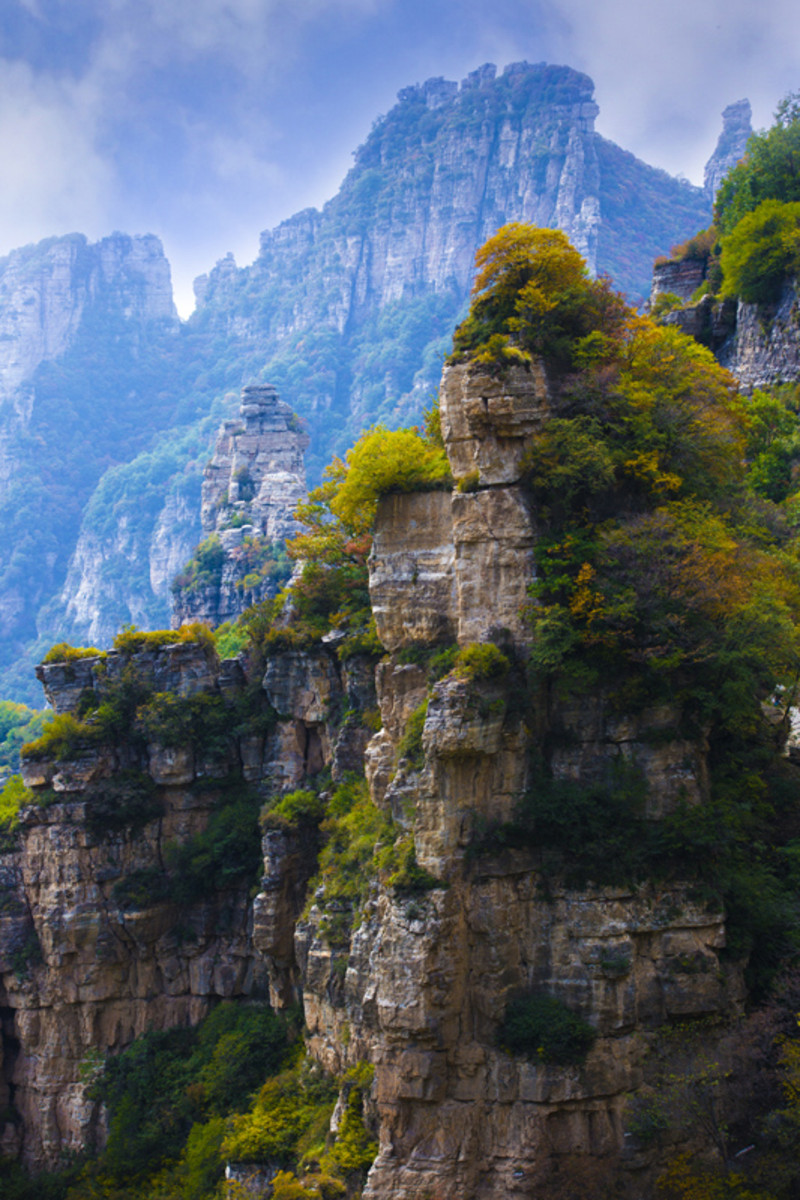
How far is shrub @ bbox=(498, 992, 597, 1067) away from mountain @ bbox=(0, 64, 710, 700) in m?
124

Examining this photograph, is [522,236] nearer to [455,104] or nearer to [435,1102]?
[435,1102]

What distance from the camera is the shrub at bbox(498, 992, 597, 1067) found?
73.6 ft

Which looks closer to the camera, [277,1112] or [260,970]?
[277,1112]

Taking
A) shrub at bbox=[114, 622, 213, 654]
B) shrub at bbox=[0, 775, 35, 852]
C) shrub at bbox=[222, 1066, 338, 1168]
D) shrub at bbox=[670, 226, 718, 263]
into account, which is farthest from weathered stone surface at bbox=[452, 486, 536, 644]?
shrub at bbox=[670, 226, 718, 263]

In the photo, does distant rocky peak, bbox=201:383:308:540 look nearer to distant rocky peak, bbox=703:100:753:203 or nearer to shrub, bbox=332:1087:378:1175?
shrub, bbox=332:1087:378:1175

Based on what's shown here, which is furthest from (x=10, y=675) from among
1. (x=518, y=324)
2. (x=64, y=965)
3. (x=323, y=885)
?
(x=518, y=324)

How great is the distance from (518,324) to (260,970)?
26.4 m

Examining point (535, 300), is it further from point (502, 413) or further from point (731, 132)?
point (731, 132)

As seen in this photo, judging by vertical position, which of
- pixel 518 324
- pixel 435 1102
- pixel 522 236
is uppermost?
pixel 522 236

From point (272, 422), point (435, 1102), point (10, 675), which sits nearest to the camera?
point (435, 1102)

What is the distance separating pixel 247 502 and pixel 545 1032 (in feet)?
262

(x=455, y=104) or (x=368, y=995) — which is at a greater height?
(x=455, y=104)

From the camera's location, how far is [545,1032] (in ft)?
74.3

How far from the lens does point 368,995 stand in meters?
25.0
